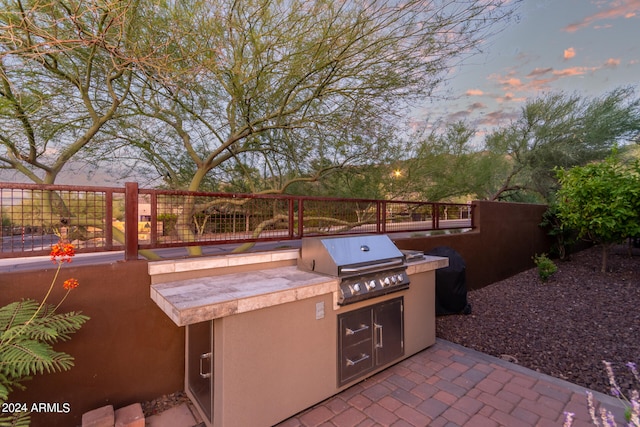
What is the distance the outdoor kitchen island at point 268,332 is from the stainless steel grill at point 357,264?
81 millimetres

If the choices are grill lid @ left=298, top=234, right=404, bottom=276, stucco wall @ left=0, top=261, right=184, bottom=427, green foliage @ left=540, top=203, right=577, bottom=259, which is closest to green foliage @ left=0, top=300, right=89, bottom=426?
stucco wall @ left=0, top=261, right=184, bottom=427

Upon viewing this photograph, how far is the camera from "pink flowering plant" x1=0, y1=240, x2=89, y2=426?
144cm

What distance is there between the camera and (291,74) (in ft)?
12.2

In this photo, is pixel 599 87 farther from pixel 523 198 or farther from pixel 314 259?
pixel 314 259

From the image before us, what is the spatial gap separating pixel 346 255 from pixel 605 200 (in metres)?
6.40

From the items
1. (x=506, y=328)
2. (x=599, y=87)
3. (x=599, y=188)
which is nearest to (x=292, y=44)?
(x=506, y=328)

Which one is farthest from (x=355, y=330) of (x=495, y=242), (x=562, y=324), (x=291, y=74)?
(x=495, y=242)

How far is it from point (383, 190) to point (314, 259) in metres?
4.28

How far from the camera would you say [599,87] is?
762 cm

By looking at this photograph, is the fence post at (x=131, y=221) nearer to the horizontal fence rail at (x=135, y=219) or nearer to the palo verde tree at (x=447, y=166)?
the horizontal fence rail at (x=135, y=219)

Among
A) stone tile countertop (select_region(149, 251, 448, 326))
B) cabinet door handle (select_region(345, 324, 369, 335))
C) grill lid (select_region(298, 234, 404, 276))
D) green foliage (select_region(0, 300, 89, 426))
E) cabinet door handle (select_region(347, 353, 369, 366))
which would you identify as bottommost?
cabinet door handle (select_region(347, 353, 369, 366))

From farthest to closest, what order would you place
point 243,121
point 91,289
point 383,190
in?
point 383,190 → point 243,121 → point 91,289

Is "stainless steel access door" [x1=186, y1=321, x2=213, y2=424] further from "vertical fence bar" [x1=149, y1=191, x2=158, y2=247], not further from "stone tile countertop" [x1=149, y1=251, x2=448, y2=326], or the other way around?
"vertical fence bar" [x1=149, y1=191, x2=158, y2=247]

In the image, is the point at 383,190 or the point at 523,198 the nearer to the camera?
the point at 383,190
